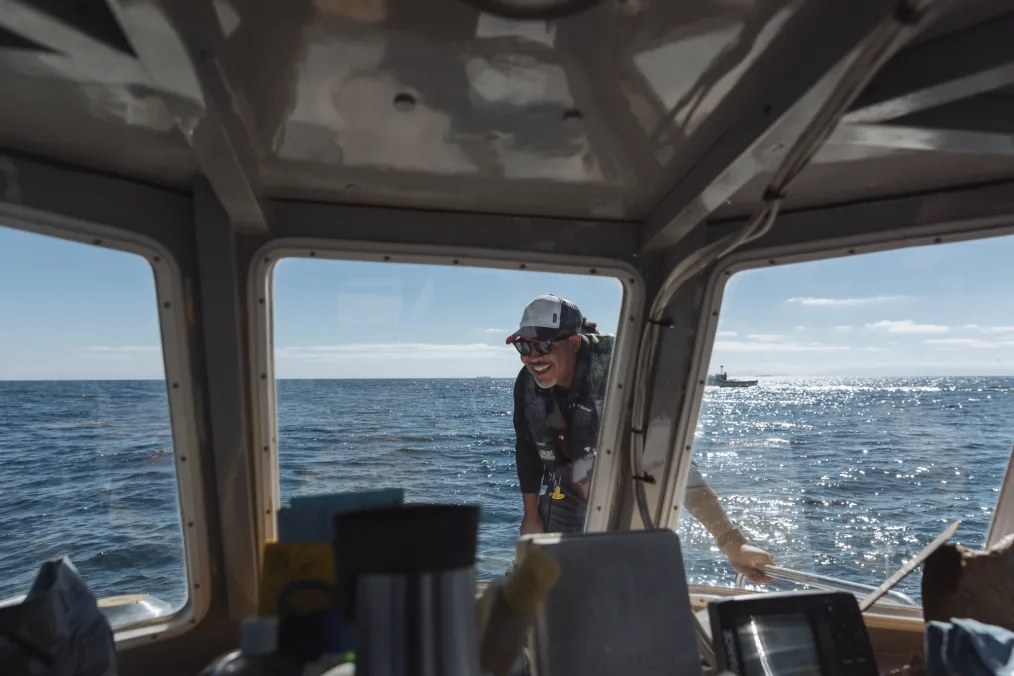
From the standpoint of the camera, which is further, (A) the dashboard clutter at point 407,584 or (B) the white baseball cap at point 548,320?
(B) the white baseball cap at point 548,320

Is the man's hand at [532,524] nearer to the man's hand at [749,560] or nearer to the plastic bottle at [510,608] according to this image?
the man's hand at [749,560]

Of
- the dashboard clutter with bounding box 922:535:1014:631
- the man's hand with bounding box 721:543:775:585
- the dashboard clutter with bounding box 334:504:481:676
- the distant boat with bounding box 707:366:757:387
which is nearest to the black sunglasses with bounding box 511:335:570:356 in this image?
the distant boat with bounding box 707:366:757:387

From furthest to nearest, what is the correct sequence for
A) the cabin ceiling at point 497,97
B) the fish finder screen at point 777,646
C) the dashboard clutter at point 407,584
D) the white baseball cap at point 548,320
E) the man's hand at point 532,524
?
the man's hand at point 532,524 → the white baseball cap at point 548,320 → the fish finder screen at point 777,646 → the cabin ceiling at point 497,97 → the dashboard clutter at point 407,584

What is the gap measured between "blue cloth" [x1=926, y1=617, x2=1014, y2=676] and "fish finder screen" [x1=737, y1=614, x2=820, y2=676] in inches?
10.4

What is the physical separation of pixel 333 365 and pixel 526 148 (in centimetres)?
134

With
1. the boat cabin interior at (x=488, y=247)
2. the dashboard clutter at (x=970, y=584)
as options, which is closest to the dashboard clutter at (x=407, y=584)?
the boat cabin interior at (x=488, y=247)

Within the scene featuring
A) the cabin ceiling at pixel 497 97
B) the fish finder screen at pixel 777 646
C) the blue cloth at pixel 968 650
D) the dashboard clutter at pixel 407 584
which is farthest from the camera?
the fish finder screen at pixel 777 646

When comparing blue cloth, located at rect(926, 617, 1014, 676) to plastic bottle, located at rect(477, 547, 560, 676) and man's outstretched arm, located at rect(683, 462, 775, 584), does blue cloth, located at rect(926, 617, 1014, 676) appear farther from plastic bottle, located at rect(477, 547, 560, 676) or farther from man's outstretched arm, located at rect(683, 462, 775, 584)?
man's outstretched arm, located at rect(683, 462, 775, 584)

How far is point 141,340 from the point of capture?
2.22 meters

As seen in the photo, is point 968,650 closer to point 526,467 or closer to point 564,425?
point 564,425

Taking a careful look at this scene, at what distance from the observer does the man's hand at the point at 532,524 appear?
9.78 ft

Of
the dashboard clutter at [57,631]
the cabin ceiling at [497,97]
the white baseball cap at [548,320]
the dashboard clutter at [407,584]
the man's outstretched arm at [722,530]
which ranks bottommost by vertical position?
the man's outstretched arm at [722,530]

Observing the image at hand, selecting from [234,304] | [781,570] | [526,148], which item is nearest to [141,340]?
[234,304]

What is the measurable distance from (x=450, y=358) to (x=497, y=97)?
6.25ft
